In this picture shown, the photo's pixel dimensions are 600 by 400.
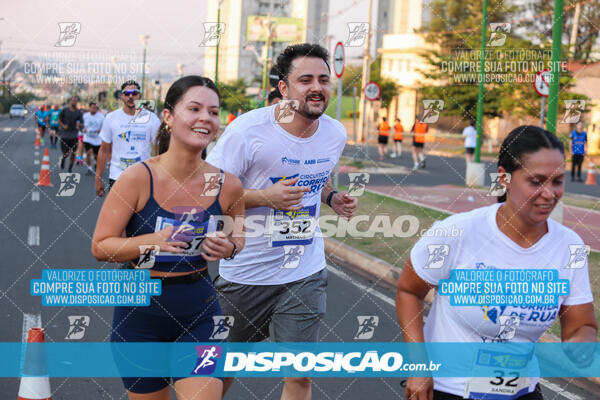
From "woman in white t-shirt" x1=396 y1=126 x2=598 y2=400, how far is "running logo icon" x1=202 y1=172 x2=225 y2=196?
3.01 feet

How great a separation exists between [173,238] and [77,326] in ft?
11.0

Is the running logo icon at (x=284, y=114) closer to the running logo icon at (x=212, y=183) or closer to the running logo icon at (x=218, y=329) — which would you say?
the running logo icon at (x=212, y=183)

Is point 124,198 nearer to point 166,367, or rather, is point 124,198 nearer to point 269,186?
point 166,367

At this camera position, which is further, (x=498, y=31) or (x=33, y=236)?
(x=498, y=31)

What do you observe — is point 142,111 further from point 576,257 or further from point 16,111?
point 16,111

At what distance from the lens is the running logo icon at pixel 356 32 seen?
20.7ft

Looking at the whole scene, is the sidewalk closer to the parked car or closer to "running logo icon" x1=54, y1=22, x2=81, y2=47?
"running logo icon" x1=54, y1=22, x2=81, y2=47

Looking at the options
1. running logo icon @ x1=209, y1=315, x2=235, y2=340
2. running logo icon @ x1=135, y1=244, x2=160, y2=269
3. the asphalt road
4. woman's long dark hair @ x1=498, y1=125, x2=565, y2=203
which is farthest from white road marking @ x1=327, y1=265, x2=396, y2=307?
woman's long dark hair @ x1=498, y1=125, x2=565, y2=203

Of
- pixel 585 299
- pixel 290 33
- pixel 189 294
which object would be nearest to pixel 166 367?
pixel 189 294

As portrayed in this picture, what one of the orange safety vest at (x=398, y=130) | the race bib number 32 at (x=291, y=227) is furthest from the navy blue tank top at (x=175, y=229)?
the orange safety vest at (x=398, y=130)

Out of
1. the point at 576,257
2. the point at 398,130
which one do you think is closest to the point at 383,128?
the point at 398,130

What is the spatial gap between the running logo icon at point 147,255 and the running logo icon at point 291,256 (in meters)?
1.05

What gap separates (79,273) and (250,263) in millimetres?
1760

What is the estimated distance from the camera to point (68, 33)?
5.72 metres
